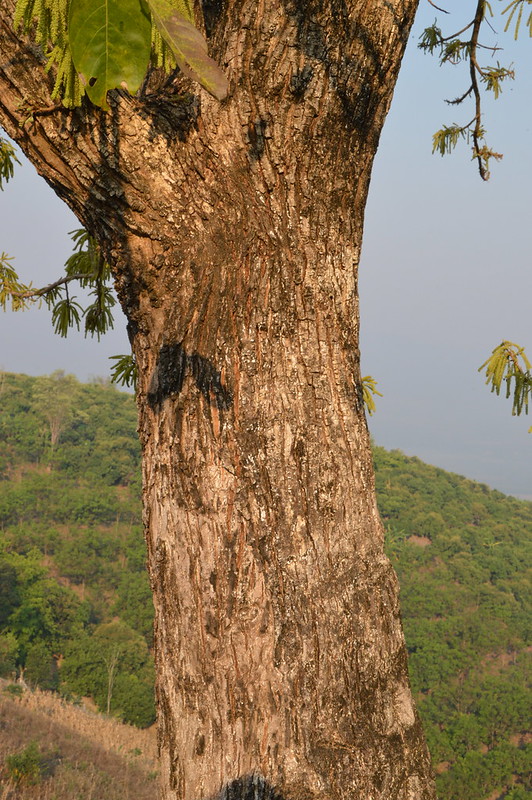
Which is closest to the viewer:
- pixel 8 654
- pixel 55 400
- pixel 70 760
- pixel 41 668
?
pixel 70 760

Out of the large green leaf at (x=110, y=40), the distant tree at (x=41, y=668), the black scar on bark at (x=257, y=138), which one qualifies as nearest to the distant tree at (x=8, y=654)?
the distant tree at (x=41, y=668)

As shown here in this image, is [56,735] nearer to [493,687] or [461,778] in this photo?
[461,778]

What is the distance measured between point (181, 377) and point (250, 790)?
0.86m

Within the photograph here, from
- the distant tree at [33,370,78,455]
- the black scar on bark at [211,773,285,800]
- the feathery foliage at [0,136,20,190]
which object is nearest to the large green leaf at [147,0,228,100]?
the black scar on bark at [211,773,285,800]

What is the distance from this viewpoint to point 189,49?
1.78 ft

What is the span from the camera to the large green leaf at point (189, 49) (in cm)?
54

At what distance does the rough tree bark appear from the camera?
1307mm

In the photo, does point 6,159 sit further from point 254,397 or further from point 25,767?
point 25,767

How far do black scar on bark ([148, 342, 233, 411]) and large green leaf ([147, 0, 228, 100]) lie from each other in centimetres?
86

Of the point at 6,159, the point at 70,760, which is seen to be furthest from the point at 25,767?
the point at 6,159

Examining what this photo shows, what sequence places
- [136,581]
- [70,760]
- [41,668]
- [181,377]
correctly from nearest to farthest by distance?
[181,377], [70,760], [41,668], [136,581]

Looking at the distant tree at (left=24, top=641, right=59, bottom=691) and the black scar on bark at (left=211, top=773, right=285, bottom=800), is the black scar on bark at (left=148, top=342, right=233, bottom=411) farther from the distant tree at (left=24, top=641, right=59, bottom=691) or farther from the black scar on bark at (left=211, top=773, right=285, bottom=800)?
the distant tree at (left=24, top=641, right=59, bottom=691)

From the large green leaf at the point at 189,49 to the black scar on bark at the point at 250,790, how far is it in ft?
4.14

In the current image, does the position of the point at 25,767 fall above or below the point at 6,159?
below
